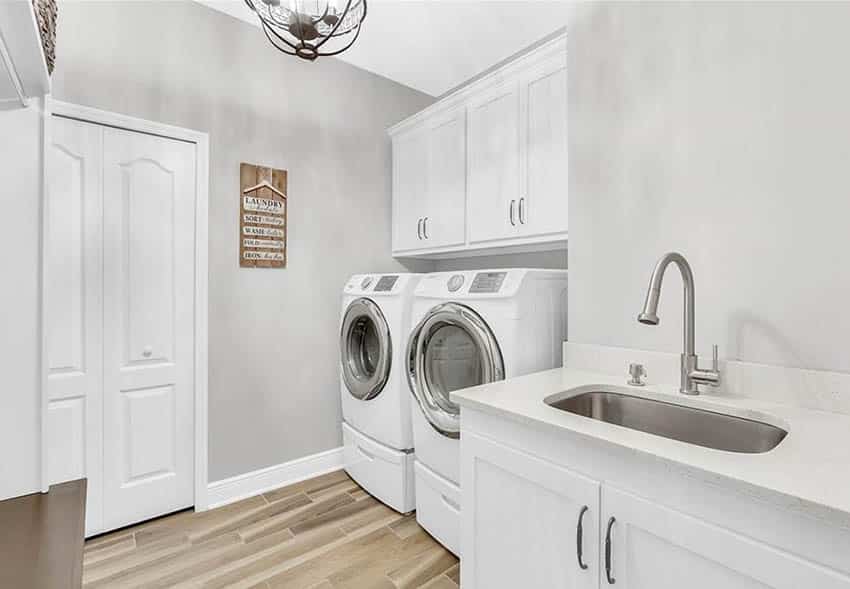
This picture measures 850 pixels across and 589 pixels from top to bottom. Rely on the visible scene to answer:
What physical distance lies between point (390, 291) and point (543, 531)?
4.79ft

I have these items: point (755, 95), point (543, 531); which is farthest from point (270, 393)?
point (755, 95)

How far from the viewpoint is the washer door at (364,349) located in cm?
231

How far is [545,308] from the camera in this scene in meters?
1.81

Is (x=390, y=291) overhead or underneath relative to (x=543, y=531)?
overhead

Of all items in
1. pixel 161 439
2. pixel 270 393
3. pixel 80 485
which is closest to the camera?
pixel 80 485

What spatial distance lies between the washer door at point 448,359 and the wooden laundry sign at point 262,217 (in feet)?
3.47

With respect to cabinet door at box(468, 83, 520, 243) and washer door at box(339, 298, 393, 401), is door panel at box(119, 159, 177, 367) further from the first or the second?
cabinet door at box(468, 83, 520, 243)

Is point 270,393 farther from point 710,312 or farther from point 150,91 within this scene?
point 710,312

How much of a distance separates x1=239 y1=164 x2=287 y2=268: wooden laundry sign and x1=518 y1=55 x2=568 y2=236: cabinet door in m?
1.43

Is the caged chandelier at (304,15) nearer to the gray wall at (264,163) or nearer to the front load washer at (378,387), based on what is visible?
the gray wall at (264,163)

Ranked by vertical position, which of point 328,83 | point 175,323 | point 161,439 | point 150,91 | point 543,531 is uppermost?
point 328,83

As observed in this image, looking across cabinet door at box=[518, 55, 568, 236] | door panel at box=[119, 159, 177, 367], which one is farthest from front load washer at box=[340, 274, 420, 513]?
door panel at box=[119, 159, 177, 367]

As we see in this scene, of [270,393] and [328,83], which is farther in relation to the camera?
[328,83]

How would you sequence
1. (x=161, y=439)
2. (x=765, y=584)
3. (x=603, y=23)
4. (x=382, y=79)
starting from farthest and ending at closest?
(x=382, y=79)
(x=161, y=439)
(x=603, y=23)
(x=765, y=584)
